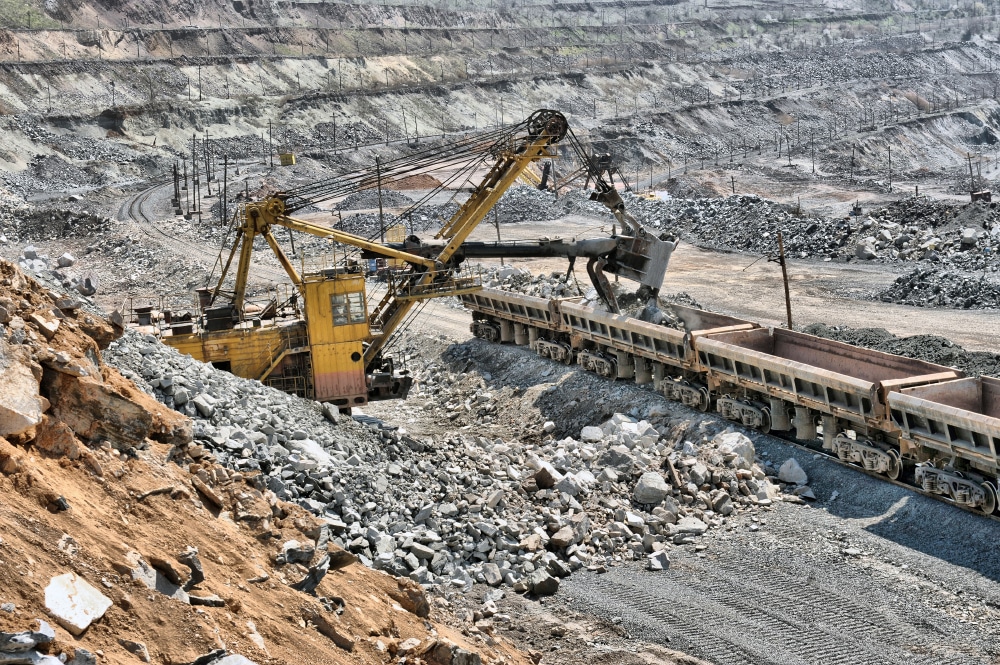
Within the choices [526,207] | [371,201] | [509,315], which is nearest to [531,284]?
[509,315]

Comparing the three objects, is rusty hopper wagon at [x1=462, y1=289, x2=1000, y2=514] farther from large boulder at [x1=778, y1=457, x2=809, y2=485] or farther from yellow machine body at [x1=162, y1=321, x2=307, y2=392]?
yellow machine body at [x1=162, y1=321, x2=307, y2=392]

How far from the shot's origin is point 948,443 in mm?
17500

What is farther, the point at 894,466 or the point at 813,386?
the point at 813,386

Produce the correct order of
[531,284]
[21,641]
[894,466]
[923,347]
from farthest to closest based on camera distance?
[531,284], [923,347], [894,466], [21,641]

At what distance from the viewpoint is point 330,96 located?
9088cm

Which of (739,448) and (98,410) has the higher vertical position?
(98,410)

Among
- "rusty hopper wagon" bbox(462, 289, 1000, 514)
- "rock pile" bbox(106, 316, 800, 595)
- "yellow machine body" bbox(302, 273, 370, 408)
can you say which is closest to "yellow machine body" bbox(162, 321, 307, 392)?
"yellow machine body" bbox(302, 273, 370, 408)

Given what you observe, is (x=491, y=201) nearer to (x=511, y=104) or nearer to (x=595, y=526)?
(x=595, y=526)

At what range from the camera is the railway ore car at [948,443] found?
668 inches

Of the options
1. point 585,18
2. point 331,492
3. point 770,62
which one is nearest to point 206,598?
point 331,492

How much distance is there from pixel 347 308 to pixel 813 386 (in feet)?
29.2

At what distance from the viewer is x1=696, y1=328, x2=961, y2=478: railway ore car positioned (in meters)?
19.0

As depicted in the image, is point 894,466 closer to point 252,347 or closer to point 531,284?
point 252,347

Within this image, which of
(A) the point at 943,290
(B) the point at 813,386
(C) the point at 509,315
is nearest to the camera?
(B) the point at 813,386
